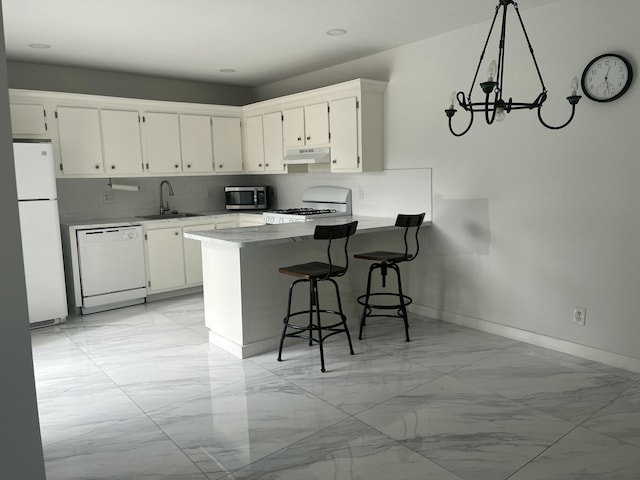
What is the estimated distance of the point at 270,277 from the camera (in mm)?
3875

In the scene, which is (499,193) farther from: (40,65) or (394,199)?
(40,65)

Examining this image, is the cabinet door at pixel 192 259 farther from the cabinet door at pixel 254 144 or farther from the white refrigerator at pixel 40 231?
the white refrigerator at pixel 40 231

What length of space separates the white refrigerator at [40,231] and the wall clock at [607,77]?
14.6 ft

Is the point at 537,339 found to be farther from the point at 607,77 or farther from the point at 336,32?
the point at 336,32

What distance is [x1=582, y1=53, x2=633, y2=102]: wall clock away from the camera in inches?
125

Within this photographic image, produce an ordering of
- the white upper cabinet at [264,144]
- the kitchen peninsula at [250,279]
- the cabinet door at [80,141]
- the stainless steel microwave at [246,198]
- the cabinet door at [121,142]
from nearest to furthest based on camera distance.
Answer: the kitchen peninsula at [250,279] < the cabinet door at [80,141] < the cabinet door at [121,142] < the white upper cabinet at [264,144] < the stainless steel microwave at [246,198]

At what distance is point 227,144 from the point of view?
6.19 m

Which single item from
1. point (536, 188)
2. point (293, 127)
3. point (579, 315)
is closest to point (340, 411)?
point (579, 315)

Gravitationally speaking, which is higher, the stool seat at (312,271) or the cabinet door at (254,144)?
the cabinet door at (254,144)

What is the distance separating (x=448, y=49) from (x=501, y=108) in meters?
2.17

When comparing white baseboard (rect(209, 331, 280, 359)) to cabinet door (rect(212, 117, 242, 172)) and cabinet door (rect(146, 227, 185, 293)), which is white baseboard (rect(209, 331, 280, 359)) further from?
cabinet door (rect(212, 117, 242, 172))

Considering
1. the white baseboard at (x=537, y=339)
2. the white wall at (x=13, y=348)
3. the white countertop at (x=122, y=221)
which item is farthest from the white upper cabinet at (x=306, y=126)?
the white wall at (x=13, y=348)

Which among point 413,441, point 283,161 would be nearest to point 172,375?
point 413,441

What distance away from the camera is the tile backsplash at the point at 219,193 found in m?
4.75
